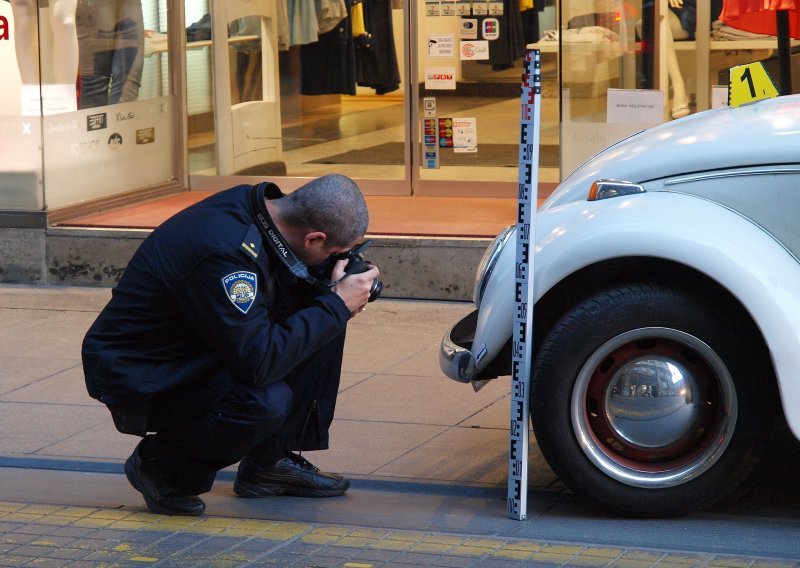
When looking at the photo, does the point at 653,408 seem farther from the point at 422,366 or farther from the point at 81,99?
the point at 81,99

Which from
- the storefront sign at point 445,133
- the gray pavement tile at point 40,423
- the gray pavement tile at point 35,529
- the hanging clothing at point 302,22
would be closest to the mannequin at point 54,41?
the hanging clothing at point 302,22

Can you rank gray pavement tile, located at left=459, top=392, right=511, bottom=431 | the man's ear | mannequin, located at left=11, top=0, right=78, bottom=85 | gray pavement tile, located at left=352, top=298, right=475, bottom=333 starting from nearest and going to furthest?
the man's ear → gray pavement tile, located at left=459, top=392, right=511, bottom=431 → gray pavement tile, located at left=352, top=298, right=475, bottom=333 → mannequin, located at left=11, top=0, right=78, bottom=85

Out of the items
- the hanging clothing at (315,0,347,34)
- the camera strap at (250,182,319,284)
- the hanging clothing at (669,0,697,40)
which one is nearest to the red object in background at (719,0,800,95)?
the hanging clothing at (669,0,697,40)

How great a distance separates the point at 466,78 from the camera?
9.71 metres

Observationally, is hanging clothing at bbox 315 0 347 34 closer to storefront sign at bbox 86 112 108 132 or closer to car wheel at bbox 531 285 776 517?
storefront sign at bbox 86 112 108 132

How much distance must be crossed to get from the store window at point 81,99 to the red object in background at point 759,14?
14.0ft

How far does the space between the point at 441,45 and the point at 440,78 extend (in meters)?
0.24

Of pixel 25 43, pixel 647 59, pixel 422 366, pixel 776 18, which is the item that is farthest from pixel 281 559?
pixel 647 59

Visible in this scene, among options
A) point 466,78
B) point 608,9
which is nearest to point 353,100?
point 466,78

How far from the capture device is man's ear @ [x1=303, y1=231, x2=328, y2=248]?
4453mm

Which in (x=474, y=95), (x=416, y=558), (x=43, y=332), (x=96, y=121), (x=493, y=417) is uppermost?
(x=474, y=95)

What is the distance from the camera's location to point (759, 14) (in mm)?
7402

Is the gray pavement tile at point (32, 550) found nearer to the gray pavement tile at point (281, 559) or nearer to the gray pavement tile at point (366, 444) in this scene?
the gray pavement tile at point (281, 559)

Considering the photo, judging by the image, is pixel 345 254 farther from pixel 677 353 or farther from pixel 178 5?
pixel 178 5
